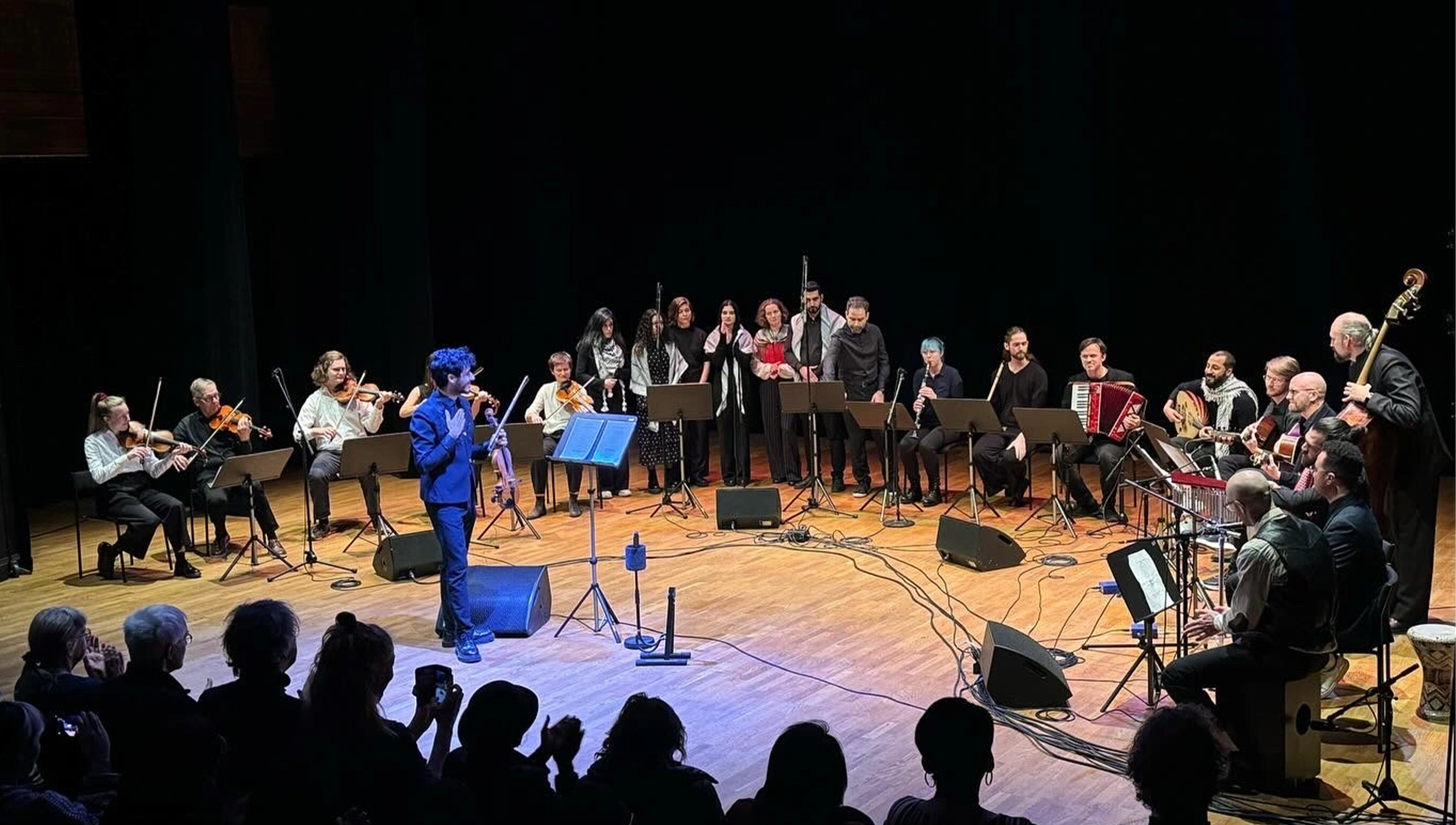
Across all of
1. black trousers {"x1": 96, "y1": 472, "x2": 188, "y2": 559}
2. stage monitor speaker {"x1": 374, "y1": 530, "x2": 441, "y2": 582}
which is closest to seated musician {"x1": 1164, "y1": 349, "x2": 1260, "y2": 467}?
stage monitor speaker {"x1": 374, "y1": 530, "x2": 441, "y2": 582}

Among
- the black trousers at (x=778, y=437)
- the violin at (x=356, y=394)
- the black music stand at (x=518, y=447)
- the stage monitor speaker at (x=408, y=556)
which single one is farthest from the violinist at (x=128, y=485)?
the black trousers at (x=778, y=437)

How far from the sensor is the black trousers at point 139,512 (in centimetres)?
910

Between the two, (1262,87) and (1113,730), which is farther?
(1262,87)

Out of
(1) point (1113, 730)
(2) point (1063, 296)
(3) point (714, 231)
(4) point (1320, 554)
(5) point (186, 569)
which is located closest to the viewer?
(4) point (1320, 554)

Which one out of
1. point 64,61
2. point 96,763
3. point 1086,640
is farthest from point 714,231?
point 96,763

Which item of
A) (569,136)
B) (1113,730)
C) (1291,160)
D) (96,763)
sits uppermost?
(569,136)

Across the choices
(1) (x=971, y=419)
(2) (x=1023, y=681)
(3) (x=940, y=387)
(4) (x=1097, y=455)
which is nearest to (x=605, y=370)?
(3) (x=940, y=387)

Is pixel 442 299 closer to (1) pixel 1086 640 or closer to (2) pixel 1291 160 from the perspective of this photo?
(2) pixel 1291 160

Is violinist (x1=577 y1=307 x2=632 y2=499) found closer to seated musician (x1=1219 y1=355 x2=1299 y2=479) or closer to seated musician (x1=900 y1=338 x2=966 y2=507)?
seated musician (x1=900 y1=338 x2=966 y2=507)

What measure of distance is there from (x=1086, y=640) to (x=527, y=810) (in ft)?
14.9

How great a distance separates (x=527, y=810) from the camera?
3244mm

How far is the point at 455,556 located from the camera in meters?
7.01

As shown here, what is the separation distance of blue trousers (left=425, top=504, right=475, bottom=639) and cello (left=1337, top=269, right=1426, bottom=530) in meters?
4.39

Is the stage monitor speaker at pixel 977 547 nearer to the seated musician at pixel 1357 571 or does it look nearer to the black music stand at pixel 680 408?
the black music stand at pixel 680 408
